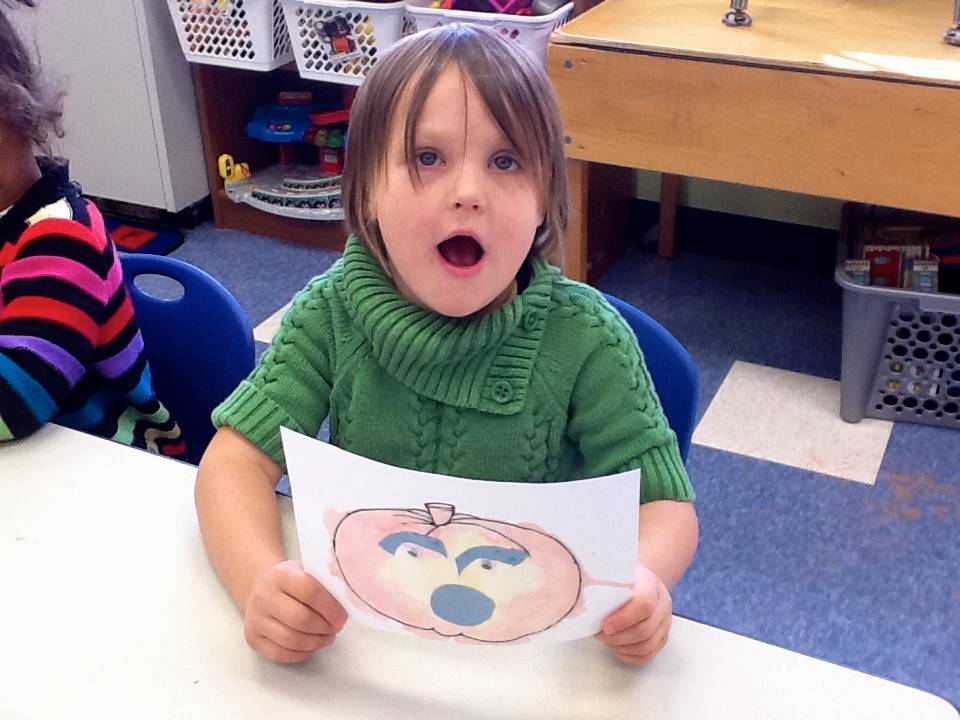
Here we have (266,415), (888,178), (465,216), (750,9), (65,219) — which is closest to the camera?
(465,216)

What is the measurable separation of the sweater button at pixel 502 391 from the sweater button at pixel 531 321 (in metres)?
0.04

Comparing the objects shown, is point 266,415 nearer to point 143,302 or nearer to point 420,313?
point 420,313

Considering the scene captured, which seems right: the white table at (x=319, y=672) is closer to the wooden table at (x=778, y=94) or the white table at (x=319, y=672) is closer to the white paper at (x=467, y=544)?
the white paper at (x=467, y=544)

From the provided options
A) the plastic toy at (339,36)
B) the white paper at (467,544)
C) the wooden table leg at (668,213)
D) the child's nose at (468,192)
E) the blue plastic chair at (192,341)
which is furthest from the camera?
the wooden table leg at (668,213)

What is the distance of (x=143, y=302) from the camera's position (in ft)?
3.50

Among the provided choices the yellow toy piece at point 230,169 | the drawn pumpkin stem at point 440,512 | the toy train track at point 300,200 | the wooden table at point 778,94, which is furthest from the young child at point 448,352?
the yellow toy piece at point 230,169

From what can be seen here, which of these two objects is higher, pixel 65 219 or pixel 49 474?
pixel 65 219

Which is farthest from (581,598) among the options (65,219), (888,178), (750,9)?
(750,9)

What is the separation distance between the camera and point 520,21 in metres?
1.78

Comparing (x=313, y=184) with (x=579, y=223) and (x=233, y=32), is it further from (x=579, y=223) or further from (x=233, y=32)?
(x=579, y=223)

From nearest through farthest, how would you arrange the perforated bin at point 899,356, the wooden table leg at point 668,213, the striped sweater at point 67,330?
the striped sweater at point 67,330 → the perforated bin at point 899,356 → the wooden table leg at point 668,213

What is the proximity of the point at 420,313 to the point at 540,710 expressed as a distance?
28 cm

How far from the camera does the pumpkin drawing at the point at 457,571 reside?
0.51 metres

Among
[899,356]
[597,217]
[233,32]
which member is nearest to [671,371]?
[899,356]
